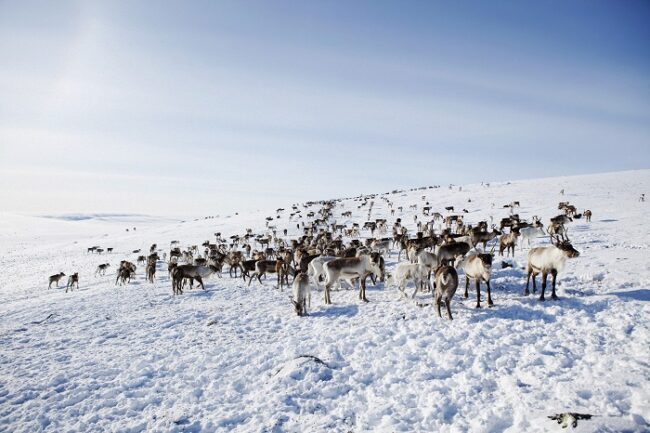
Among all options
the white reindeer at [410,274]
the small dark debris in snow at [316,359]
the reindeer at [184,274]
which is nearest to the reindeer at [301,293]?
the white reindeer at [410,274]

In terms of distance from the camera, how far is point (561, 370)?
8.06 meters

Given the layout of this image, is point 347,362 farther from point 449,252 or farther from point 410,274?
point 449,252

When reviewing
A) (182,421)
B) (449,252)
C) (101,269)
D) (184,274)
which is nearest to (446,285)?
(449,252)

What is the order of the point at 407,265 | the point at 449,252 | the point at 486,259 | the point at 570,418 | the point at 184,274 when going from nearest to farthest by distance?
1. the point at 570,418
2. the point at 486,259
3. the point at 407,265
4. the point at 449,252
5. the point at 184,274

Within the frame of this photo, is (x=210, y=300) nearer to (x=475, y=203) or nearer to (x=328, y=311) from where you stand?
Result: (x=328, y=311)

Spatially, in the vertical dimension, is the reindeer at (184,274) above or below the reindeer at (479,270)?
below

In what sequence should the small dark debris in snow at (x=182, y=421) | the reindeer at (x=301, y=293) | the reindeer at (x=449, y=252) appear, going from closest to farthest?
the small dark debris in snow at (x=182, y=421) → the reindeer at (x=301, y=293) → the reindeer at (x=449, y=252)

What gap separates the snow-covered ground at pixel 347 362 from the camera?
7.22 metres

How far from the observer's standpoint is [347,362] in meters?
9.38

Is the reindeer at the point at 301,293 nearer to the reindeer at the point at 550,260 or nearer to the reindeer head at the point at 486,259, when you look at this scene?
the reindeer head at the point at 486,259

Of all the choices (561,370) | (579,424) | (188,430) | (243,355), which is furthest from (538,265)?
(188,430)

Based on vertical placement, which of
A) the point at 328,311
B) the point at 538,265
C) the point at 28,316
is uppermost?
the point at 538,265

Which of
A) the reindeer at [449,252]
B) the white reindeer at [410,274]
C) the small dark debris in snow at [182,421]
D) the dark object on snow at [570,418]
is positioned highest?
the reindeer at [449,252]

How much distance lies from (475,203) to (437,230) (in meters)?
16.3
